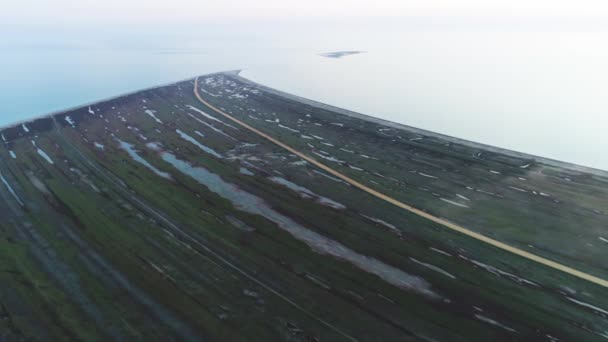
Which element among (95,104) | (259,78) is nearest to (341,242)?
(95,104)

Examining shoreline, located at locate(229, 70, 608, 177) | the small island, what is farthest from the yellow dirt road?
the small island

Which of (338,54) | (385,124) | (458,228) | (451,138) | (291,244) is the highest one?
(338,54)

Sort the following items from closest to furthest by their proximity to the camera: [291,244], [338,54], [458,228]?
[291,244], [458,228], [338,54]

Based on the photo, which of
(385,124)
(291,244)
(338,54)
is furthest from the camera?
(338,54)

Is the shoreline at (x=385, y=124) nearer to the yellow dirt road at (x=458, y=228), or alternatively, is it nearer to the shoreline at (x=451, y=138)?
the shoreline at (x=451, y=138)

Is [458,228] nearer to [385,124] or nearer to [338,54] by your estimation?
[385,124]

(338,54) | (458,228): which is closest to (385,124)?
(458,228)

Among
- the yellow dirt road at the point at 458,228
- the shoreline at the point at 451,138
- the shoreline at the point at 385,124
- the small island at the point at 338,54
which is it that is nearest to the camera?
the yellow dirt road at the point at 458,228

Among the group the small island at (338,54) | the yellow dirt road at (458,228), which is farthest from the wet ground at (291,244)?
the small island at (338,54)
